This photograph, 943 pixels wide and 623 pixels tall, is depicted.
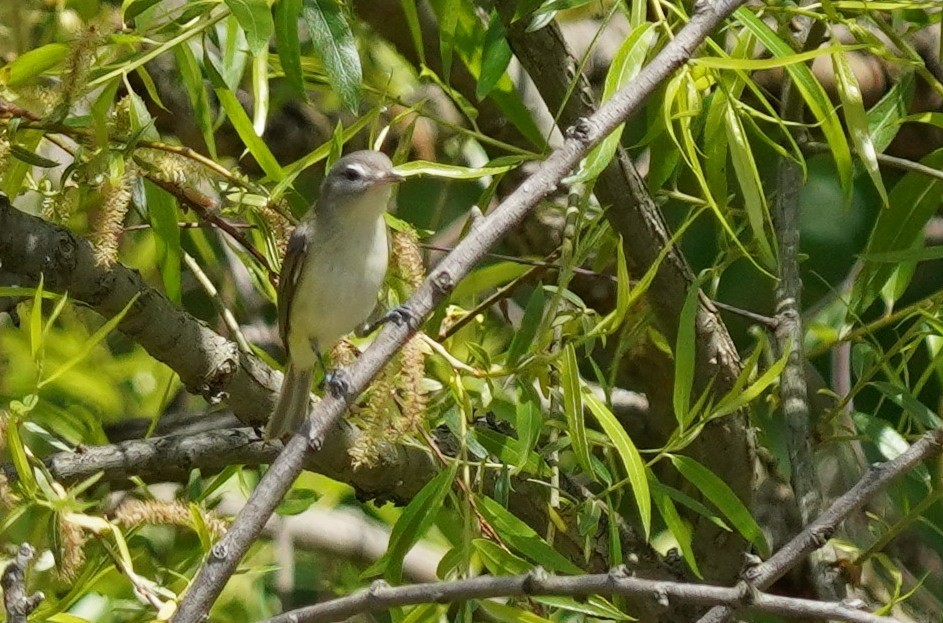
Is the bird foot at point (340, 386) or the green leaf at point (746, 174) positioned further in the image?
the green leaf at point (746, 174)

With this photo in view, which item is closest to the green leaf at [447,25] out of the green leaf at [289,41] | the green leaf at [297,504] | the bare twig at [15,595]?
the green leaf at [289,41]

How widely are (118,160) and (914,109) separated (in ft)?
6.85

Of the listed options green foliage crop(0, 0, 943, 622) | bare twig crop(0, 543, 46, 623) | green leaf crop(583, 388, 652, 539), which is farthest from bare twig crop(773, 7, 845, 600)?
bare twig crop(0, 543, 46, 623)

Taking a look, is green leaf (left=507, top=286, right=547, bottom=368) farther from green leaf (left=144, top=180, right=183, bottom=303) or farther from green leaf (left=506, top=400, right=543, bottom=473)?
green leaf (left=144, top=180, right=183, bottom=303)

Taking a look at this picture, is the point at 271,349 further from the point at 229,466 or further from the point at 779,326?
the point at 779,326

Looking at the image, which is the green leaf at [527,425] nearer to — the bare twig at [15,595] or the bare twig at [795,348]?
the bare twig at [795,348]

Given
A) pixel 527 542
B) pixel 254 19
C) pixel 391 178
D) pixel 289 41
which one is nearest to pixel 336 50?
pixel 289 41

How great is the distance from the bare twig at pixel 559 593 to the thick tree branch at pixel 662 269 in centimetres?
63

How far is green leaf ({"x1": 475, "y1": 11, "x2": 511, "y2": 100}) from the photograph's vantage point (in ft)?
6.30

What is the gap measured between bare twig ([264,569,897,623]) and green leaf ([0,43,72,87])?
86 cm

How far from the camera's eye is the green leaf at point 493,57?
6.30ft

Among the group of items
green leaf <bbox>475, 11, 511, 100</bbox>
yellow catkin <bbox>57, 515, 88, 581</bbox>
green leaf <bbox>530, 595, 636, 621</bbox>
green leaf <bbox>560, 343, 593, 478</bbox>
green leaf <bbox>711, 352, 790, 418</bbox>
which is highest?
green leaf <bbox>475, 11, 511, 100</bbox>

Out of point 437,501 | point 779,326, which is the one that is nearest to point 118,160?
point 437,501

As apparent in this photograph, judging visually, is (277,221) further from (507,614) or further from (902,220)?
(902,220)
